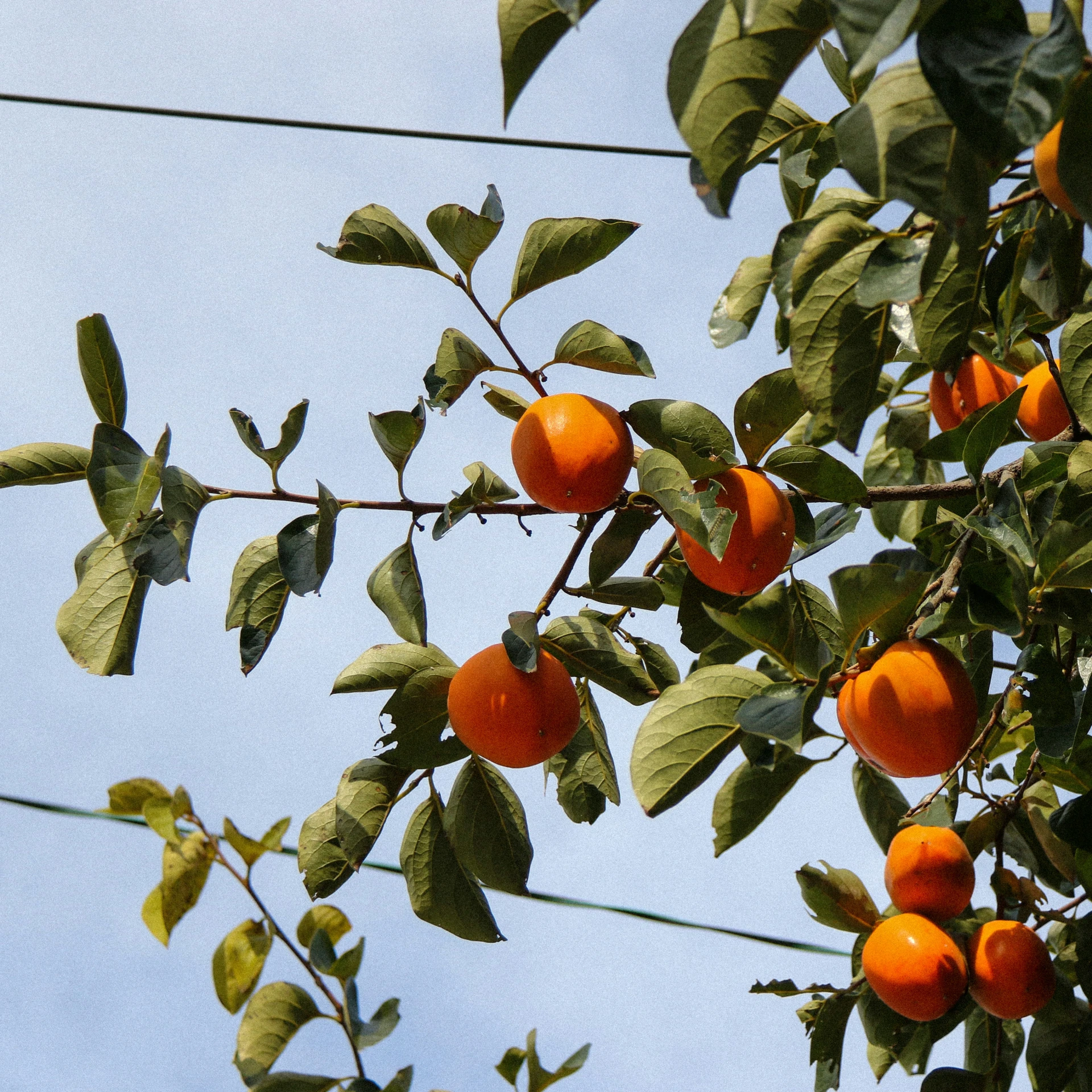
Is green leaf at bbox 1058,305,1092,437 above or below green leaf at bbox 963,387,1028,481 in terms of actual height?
above

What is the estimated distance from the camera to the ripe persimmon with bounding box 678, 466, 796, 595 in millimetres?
1316

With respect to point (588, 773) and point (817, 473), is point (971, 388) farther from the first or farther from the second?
point (588, 773)

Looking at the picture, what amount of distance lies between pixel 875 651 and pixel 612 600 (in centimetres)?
41

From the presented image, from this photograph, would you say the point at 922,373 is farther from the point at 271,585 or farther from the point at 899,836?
the point at 271,585

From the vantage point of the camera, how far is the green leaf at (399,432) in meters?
1.38

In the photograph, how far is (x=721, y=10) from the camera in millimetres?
920

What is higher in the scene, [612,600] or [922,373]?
[922,373]

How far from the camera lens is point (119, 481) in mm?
1390

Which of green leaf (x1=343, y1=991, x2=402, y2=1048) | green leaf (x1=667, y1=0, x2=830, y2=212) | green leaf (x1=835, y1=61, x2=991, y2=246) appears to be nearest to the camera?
green leaf (x1=835, y1=61, x2=991, y2=246)

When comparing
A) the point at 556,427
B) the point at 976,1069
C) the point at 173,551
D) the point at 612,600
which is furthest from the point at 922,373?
the point at 173,551

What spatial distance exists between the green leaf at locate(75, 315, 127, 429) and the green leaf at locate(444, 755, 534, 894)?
0.73m

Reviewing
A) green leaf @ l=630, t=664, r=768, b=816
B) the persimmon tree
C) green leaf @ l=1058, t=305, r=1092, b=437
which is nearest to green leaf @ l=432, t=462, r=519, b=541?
the persimmon tree

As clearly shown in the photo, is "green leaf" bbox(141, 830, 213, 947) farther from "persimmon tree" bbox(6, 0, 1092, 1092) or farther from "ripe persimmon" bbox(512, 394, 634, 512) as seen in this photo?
"ripe persimmon" bbox(512, 394, 634, 512)

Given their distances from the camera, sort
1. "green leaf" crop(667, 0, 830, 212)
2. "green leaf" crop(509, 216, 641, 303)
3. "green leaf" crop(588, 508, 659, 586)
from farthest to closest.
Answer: "green leaf" crop(588, 508, 659, 586), "green leaf" crop(509, 216, 641, 303), "green leaf" crop(667, 0, 830, 212)
